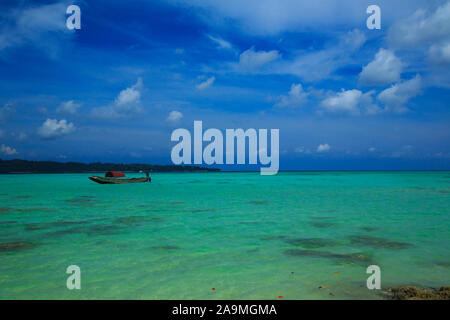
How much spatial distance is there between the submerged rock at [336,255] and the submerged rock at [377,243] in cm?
137

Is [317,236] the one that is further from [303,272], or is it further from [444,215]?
[444,215]

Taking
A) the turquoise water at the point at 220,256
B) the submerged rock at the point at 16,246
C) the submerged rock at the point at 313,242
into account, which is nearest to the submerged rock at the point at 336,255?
the turquoise water at the point at 220,256

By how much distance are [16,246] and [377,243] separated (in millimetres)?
10535

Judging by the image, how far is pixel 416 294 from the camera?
16.2 feet

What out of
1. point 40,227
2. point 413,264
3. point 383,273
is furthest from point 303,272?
point 40,227

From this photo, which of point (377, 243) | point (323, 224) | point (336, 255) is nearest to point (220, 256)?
point (336, 255)

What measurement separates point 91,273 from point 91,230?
5433 mm

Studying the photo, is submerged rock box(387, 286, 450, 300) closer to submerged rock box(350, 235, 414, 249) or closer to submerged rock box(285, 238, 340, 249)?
submerged rock box(285, 238, 340, 249)

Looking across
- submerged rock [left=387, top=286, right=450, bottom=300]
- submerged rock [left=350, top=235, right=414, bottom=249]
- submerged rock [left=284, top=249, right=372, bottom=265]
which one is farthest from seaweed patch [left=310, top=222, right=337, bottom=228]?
submerged rock [left=387, top=286, right=450, bottom=300]

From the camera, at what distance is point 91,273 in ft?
21.8

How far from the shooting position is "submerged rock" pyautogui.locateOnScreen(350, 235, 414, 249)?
8.84 meters

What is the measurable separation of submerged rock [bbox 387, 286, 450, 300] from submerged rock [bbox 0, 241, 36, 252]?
916 cm

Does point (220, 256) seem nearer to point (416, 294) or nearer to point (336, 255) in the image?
point (336, 255)
